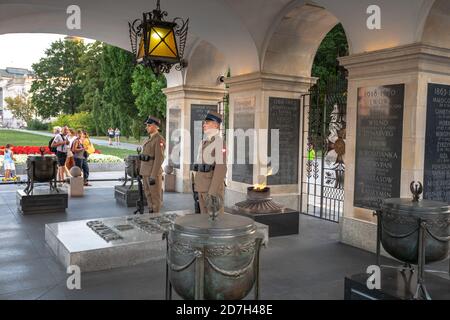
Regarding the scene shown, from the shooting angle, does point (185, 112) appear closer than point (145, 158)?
No

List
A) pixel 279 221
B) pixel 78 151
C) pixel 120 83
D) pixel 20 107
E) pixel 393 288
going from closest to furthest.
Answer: pixel 393 288, pixel 279 221, pixel 78 151, pixel 120 83, pixel 20 107

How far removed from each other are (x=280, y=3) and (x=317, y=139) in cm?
309

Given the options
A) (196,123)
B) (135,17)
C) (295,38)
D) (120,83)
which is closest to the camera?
(295,38)

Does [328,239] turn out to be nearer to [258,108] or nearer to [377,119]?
[377,119]

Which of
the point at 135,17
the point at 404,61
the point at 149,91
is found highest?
the point at 135,17

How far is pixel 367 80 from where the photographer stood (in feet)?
21.6

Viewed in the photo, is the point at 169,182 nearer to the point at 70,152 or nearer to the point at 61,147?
the point at 70,152

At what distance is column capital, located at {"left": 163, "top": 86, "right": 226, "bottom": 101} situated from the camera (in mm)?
12039

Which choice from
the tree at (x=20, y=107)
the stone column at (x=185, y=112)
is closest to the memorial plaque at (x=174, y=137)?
the stone column at (x=185, y=112)

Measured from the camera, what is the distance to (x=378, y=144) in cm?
648

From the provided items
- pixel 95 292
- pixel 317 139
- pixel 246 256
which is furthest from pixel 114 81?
pixel 246 256

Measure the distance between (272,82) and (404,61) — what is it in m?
3.37

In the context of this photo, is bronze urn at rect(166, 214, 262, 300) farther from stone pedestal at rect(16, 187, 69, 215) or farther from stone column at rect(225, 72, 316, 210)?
stone pedestal at rect(16, 187, 69, 215)

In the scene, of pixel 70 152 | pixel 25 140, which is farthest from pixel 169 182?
pixel 25 140
